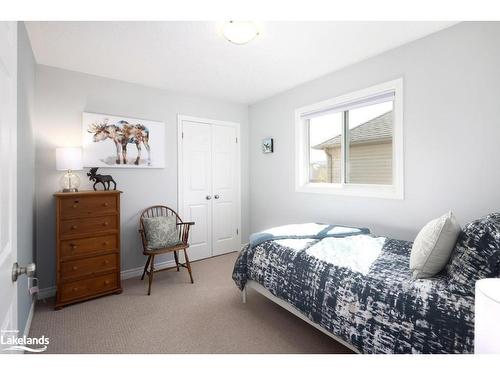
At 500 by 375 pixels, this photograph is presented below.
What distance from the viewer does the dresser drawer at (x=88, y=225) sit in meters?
2.49

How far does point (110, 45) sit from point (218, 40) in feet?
3.29

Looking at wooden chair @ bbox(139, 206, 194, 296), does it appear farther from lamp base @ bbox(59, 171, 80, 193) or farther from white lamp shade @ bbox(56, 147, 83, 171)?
white lamp shade @ bbox(56, 147, 83, 171)

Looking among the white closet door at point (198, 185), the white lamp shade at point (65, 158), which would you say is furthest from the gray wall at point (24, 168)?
the white closet door at point (198, 185)

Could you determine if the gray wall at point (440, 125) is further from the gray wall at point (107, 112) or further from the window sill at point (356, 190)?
the gray wall at point (107, 112)

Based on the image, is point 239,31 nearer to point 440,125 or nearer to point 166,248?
point 440,125

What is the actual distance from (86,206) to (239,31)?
2.20 m

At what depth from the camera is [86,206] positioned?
2.59 meters

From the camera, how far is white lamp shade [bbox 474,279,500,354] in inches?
28.1

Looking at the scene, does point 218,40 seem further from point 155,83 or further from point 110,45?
point 155,83

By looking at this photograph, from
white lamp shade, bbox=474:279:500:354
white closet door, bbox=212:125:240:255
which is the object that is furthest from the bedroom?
white closet door, bbox=212:125:240:255

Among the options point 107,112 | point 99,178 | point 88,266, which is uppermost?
point 107,112

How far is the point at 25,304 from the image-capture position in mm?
2076

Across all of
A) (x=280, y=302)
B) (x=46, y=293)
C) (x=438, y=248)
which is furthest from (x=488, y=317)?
(x=46, y=293)

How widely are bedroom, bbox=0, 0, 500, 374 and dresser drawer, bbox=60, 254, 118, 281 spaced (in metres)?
0.01
